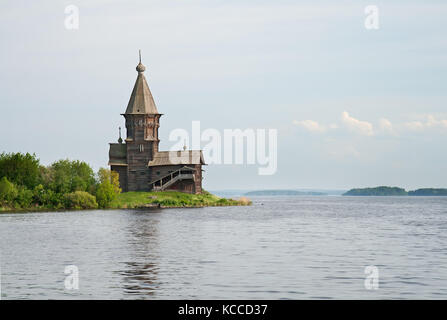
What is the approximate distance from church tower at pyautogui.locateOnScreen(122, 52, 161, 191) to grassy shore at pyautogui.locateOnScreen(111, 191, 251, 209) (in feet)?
11.9

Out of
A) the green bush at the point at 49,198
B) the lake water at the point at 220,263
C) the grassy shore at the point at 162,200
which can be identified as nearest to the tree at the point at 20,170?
the green bush at the point at 49,198

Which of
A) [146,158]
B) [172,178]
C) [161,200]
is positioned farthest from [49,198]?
[172,178]

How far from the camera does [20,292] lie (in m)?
21.5

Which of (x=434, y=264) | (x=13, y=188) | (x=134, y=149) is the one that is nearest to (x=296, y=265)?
(x=434, y=264)

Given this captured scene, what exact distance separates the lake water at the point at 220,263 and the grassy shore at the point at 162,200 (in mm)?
39244

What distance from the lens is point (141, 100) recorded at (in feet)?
314

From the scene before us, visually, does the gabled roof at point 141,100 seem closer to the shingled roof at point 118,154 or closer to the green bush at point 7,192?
the shingled roof at point 118,154

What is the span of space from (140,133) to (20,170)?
19.8 metres

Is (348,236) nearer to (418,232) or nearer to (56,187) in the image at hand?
(418,232)

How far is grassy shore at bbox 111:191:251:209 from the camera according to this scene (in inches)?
3479

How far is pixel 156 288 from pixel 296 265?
8.00m

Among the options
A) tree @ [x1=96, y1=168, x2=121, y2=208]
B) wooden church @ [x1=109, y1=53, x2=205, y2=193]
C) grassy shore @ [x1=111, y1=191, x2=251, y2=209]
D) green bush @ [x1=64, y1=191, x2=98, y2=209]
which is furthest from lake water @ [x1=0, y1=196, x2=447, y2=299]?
wooden church @ [x1=109, y1=53, x2=205, y2=193]
